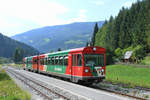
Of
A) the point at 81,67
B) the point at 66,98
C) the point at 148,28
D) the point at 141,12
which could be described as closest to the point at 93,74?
the point at 81,67

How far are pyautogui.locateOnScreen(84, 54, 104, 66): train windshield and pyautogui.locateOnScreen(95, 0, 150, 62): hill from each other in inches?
1865

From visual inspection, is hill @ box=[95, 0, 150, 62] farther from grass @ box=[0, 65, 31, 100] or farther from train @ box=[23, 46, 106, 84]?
grass @ box=[0, 65, 31, 100]

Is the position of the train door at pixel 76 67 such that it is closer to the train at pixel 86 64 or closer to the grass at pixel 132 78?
the train at pixel 86 64

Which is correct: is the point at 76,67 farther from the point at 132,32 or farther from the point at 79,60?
the point at 132,32

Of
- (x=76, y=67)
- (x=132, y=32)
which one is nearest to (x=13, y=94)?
(x=76, y=67)

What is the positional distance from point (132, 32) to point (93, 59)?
77.5m

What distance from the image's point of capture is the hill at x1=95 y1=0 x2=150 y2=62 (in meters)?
80.5

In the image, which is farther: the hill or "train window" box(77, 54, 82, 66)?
the hill

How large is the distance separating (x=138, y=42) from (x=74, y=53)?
7219cm

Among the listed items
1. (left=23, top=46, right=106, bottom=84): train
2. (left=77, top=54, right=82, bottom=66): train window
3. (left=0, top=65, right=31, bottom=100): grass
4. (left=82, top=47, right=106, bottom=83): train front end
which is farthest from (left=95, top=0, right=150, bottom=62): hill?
(left=0, top=65, right=31, bottom=100): grass

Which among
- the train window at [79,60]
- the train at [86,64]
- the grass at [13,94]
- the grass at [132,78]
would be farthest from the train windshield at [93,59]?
the grass at [13,94]

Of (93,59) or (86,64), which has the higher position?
(93,59)

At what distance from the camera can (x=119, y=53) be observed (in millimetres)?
88938

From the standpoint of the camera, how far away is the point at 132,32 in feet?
299
